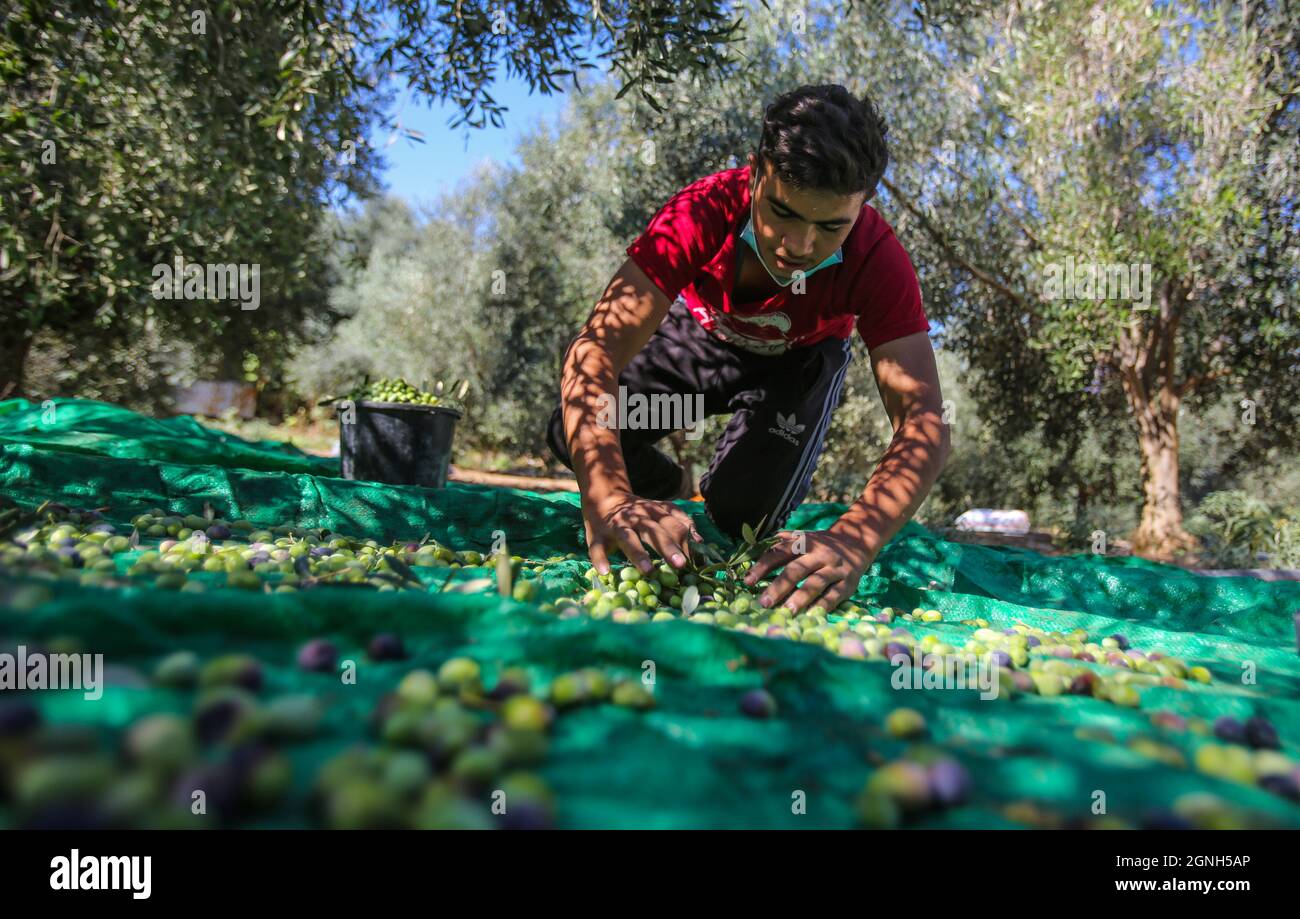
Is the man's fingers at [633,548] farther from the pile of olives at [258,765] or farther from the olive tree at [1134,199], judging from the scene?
the olive tree at [1134,199]

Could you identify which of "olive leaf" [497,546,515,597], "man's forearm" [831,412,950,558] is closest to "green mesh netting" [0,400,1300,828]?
"olive leaf" [497,546,515,597]

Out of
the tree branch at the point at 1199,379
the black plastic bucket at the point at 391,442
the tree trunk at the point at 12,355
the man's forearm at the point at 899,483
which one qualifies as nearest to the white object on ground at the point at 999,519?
the tree branch at the point at 1199,379

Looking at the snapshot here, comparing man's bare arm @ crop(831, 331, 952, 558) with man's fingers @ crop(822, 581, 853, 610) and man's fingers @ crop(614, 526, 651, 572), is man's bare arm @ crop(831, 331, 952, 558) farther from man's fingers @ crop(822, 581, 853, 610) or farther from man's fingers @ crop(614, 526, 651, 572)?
man's fingers @ crop(614, 526, 651, 572)

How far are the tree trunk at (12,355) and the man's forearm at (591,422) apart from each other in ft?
36.0

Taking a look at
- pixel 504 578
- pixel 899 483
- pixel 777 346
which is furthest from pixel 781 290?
pixel 504 578

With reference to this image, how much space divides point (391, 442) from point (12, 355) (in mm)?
9537

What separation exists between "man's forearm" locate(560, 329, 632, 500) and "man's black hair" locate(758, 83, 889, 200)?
40.1 inches

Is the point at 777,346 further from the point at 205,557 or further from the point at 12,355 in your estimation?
the point at 12,355

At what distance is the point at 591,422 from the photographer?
119 inches

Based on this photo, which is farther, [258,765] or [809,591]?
[809,591]
